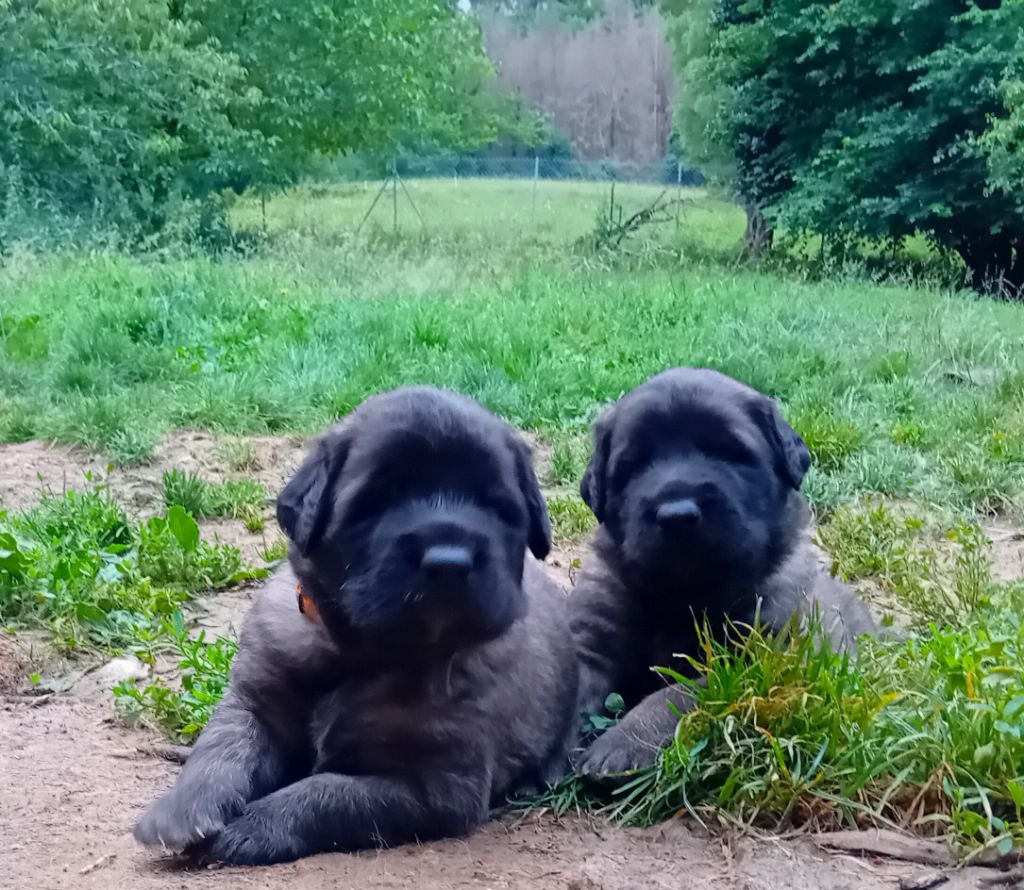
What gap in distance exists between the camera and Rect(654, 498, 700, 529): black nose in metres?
3.09

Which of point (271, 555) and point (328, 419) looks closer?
point (271, 555)

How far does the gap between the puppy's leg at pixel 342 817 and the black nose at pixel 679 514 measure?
0.89 metres

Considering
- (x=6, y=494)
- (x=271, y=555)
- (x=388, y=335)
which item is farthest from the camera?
(x=388, y=335)

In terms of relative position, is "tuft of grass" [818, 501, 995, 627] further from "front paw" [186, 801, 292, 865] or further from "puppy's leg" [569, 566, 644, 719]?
"front paw" [186, 801, 292, 865]

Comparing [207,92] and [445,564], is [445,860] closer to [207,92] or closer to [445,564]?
[445,564]

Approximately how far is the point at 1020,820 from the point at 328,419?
192 inches

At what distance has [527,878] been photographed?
8.22 ft

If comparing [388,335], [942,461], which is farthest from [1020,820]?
[388,335]

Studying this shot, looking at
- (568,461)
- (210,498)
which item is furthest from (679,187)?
(210,498)

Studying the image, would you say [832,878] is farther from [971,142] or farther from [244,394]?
[971,142]

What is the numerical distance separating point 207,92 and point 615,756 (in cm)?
1308

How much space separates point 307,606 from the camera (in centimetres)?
287

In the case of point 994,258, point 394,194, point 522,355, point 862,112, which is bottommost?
point 522,355

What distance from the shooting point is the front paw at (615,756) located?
2.94 metres
